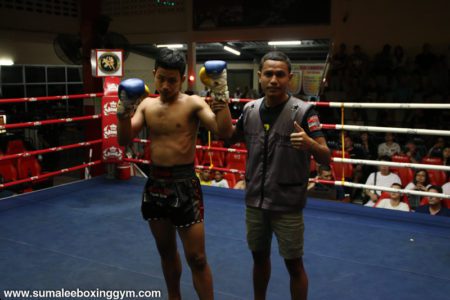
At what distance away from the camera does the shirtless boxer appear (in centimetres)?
203

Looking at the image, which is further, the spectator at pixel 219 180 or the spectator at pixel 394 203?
the spectator at pixel 219 180

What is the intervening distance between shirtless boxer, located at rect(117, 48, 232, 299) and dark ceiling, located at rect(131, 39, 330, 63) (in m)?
10.3

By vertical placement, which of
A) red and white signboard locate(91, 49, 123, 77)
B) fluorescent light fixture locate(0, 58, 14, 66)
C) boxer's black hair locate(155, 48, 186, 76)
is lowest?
boxer's black hair locate(155, 48, 186, 76)

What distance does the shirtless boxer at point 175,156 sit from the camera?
6.67ft

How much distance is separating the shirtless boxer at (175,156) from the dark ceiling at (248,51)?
10265mm

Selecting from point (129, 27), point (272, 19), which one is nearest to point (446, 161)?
point (272, 19)

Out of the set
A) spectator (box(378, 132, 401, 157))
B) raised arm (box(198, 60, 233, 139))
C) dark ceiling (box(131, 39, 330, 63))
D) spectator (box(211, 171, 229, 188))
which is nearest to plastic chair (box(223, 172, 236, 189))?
spectator (box(211, 171, 229, 188))

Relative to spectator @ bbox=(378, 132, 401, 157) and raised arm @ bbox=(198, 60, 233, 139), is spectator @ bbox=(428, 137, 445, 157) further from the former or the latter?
raised arm @ bbox=(198, 60, 233, 139)

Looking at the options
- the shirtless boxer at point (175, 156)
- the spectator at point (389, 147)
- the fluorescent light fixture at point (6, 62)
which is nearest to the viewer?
the shirtless boxer at point (175, 156)

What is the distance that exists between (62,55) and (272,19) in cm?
418

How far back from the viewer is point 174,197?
6.79 ft

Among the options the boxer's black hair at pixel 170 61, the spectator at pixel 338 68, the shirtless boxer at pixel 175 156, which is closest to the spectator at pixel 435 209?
the shirtless boxer at pixel 175 156

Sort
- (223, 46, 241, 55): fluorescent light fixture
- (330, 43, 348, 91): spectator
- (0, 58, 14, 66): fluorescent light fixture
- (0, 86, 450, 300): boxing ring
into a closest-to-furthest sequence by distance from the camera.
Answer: (0, 86, 450, 300): boxing ring < (330, 43, 348, 91): spectator < (0, 58, 14, 66): fluorescent light fixture < (223, 46, 241, 55): fluorescent light fixture

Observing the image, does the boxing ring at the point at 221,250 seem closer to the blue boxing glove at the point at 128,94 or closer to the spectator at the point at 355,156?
the blue boxing glove at the point at 128,94
